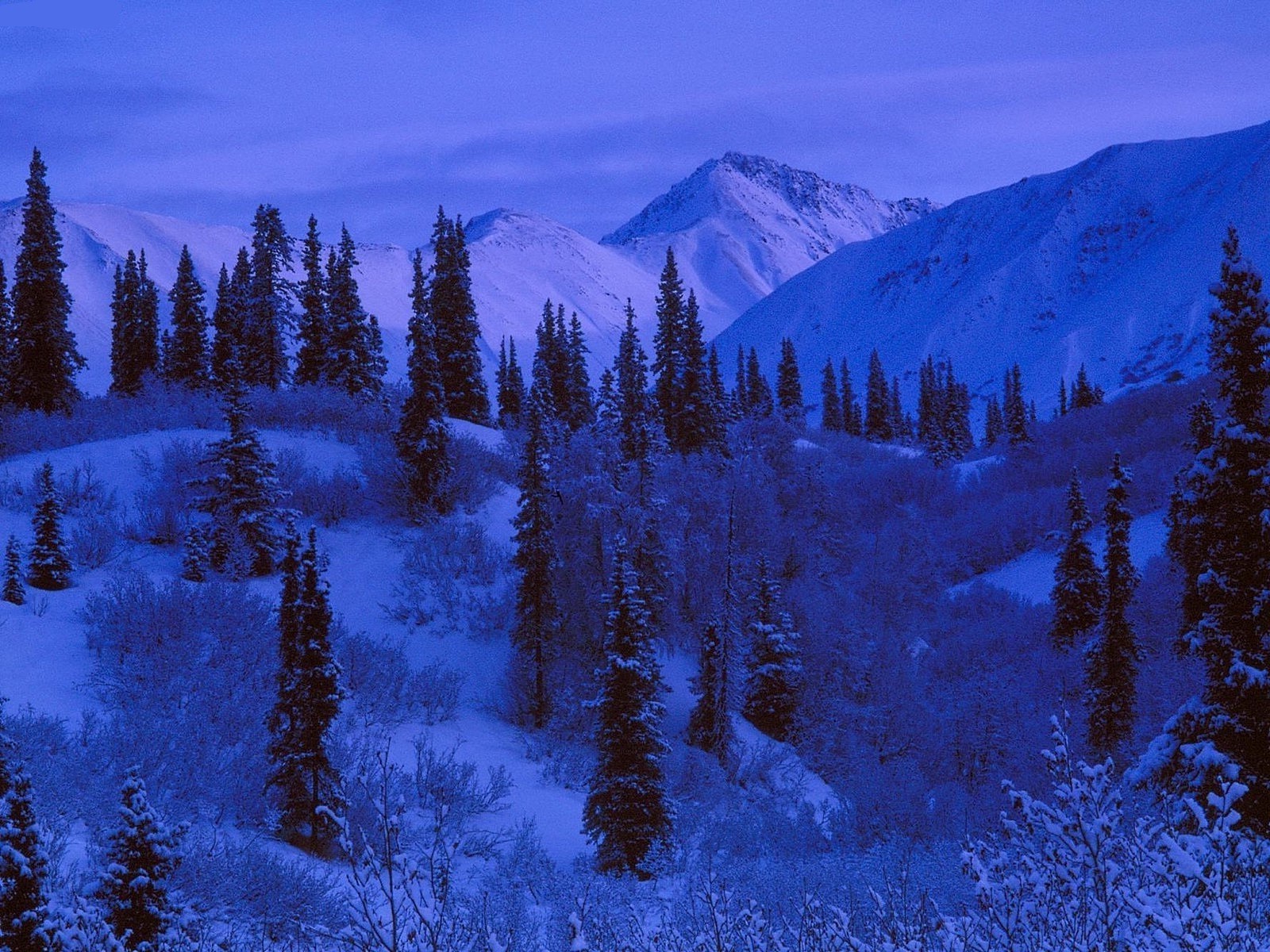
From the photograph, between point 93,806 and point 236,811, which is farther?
point 236,811

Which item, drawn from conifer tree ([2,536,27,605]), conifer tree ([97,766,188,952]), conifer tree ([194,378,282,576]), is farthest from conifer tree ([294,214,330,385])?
conifer tree ([97,766,188,952])

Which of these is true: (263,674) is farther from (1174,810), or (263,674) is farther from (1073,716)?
(1073,716)

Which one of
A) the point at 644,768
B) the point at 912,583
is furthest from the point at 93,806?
the point at 912,583

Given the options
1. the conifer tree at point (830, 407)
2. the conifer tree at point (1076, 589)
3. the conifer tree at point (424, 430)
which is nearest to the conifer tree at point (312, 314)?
the conifer tree at point (424, 430)

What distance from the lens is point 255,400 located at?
40594 millimetres

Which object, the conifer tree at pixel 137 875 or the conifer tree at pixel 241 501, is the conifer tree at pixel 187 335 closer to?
the conifer tree at pixel 241 501

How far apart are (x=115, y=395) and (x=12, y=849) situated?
153 feet

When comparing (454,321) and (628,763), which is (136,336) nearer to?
(454,321)

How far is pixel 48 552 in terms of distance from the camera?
85.2 ft

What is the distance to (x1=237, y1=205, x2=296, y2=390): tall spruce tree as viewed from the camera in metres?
47.0

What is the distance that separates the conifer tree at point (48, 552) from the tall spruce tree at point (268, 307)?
22.2 m

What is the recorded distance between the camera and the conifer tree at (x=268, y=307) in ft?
154

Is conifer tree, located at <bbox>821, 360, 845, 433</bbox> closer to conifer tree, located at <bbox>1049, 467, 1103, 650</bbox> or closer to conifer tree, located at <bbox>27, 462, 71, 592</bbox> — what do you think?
conifer tree, located at <bbox>1049, 467, 1103, 650</bbox>

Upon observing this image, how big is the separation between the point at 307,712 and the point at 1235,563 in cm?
1632
